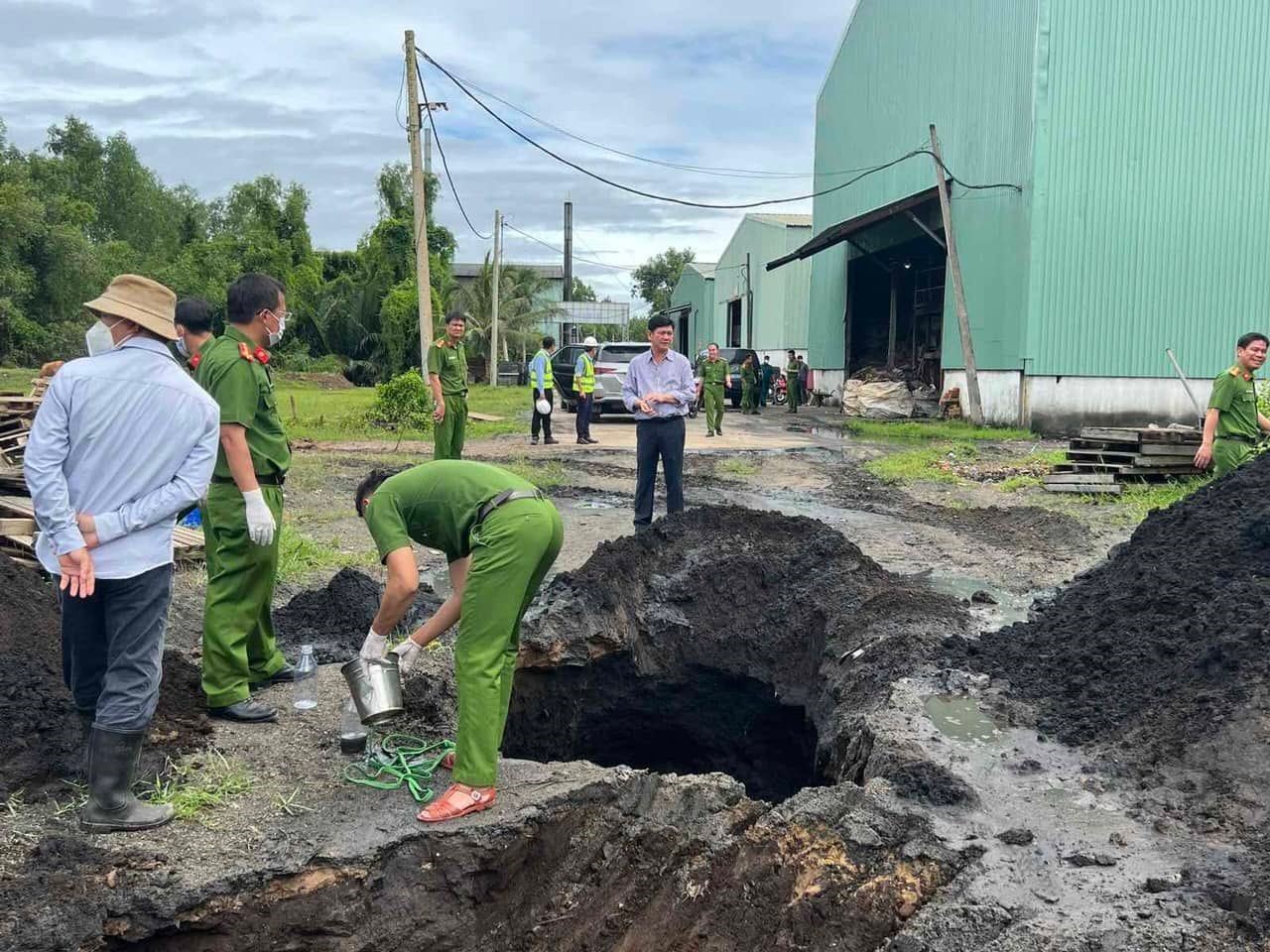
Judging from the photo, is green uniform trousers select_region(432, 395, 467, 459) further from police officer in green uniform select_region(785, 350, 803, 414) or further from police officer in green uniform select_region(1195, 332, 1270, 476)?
police officer in green uniform select_region(785, 350, 803, 414)

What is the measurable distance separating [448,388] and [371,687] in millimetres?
6893

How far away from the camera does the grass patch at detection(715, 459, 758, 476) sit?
13.5m

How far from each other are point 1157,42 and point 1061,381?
6.23 m

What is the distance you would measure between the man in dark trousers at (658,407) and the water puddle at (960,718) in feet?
11.6

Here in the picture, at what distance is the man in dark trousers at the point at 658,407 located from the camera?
7.97 m

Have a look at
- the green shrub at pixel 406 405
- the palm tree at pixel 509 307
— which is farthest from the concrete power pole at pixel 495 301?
the green shrub at pixel 406 405

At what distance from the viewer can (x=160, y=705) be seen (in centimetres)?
423

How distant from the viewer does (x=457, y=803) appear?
3553mm

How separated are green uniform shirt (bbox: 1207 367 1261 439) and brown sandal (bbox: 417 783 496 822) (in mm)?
6138

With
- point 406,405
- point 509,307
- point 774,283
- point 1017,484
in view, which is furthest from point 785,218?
point 1017,484

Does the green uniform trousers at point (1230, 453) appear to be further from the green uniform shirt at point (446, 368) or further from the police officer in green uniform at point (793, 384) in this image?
the police officer in green uniform at point (793, 384)

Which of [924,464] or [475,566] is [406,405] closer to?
[924,464]

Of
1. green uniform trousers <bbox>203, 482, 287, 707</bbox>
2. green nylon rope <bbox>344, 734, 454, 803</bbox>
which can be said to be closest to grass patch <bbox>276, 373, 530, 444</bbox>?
green uniform trousers <bbox>203, 482, 287, 707</bbox>

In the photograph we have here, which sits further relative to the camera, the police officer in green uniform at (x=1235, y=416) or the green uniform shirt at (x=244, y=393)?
the police officer in green uniform at (x=1235, y=416)
